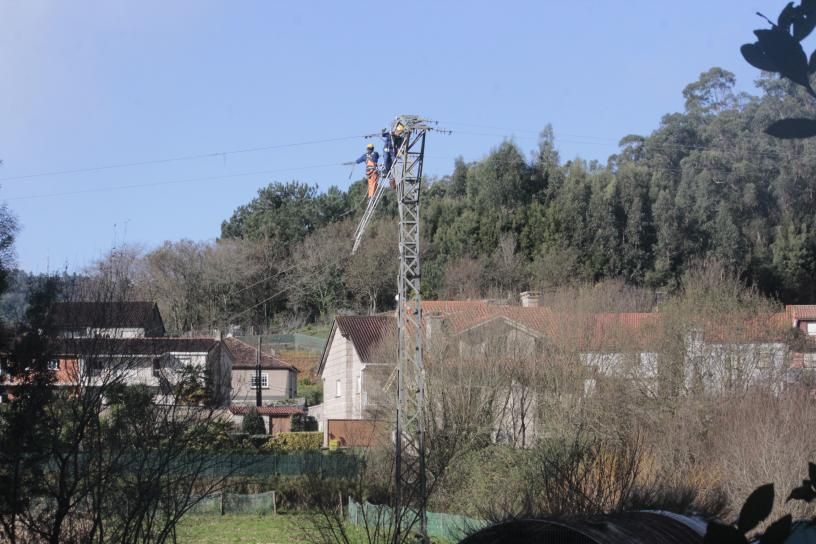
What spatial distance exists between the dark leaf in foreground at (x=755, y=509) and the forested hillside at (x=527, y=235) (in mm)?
43736

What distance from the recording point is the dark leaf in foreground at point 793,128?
192 cm

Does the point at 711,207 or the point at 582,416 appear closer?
the point at 582,416

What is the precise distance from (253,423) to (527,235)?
2256cm

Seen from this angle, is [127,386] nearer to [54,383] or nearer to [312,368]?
[54,383]

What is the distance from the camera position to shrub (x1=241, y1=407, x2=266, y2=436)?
137 feet

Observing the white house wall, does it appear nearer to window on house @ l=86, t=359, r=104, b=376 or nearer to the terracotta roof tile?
the terracotta roof tile

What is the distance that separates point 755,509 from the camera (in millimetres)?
1906

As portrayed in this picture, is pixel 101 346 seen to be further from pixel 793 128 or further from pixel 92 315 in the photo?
pixel 793 128

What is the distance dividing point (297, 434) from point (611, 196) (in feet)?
86.0

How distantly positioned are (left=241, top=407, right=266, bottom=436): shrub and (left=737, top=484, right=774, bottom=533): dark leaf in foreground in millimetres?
40069

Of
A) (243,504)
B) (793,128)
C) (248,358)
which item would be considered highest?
(793,128)

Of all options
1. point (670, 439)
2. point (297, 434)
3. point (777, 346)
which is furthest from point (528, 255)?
point (670, 439)

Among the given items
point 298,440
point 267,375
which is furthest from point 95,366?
point 267,375

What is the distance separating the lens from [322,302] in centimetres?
6219
